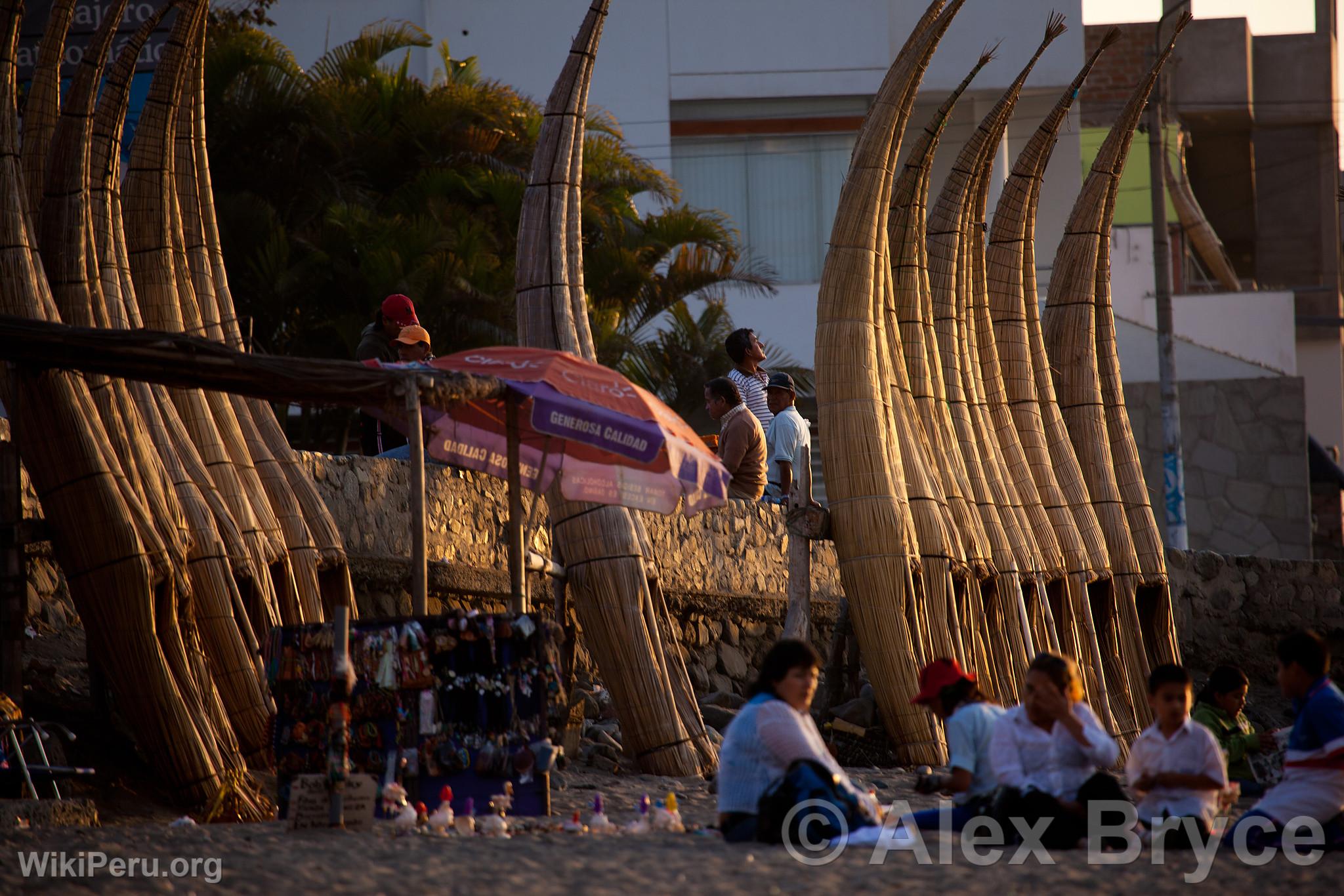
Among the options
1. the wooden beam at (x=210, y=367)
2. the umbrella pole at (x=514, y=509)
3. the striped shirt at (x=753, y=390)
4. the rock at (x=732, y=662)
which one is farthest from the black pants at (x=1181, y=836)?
the rock at (x=732, y=662)

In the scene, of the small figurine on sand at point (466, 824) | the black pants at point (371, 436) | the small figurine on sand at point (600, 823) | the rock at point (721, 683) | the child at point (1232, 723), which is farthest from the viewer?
the rock at point (721, 683)

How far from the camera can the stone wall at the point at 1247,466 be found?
22.2m

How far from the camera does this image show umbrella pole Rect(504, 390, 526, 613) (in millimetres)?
7633

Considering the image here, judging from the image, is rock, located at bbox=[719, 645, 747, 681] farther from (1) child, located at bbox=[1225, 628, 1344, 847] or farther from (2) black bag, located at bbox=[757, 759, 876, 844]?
(2) black bag, located at bbox=[757, 759, 876, 844]

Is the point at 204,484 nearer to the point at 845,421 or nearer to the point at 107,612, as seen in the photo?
the point at 107,612

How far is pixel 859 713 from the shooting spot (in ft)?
34.1

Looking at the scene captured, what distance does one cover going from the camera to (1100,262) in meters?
13.8

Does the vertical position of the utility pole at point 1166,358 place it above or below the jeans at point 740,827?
above

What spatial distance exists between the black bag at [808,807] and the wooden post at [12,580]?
3641 mm

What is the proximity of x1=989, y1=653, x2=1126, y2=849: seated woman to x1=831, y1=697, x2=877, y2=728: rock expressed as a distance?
3977 millimetres

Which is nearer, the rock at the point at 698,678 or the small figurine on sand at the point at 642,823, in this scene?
the small figurine on sand at the point at 642,823

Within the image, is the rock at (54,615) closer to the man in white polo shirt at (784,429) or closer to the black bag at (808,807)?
the man in white polo shirt at (784,429)

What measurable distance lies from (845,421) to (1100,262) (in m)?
4.32

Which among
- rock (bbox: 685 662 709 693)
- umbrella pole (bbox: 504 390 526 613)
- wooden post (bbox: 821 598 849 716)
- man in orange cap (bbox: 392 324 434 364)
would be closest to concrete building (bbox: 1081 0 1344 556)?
rock (bbox: 685 662 709 693)
